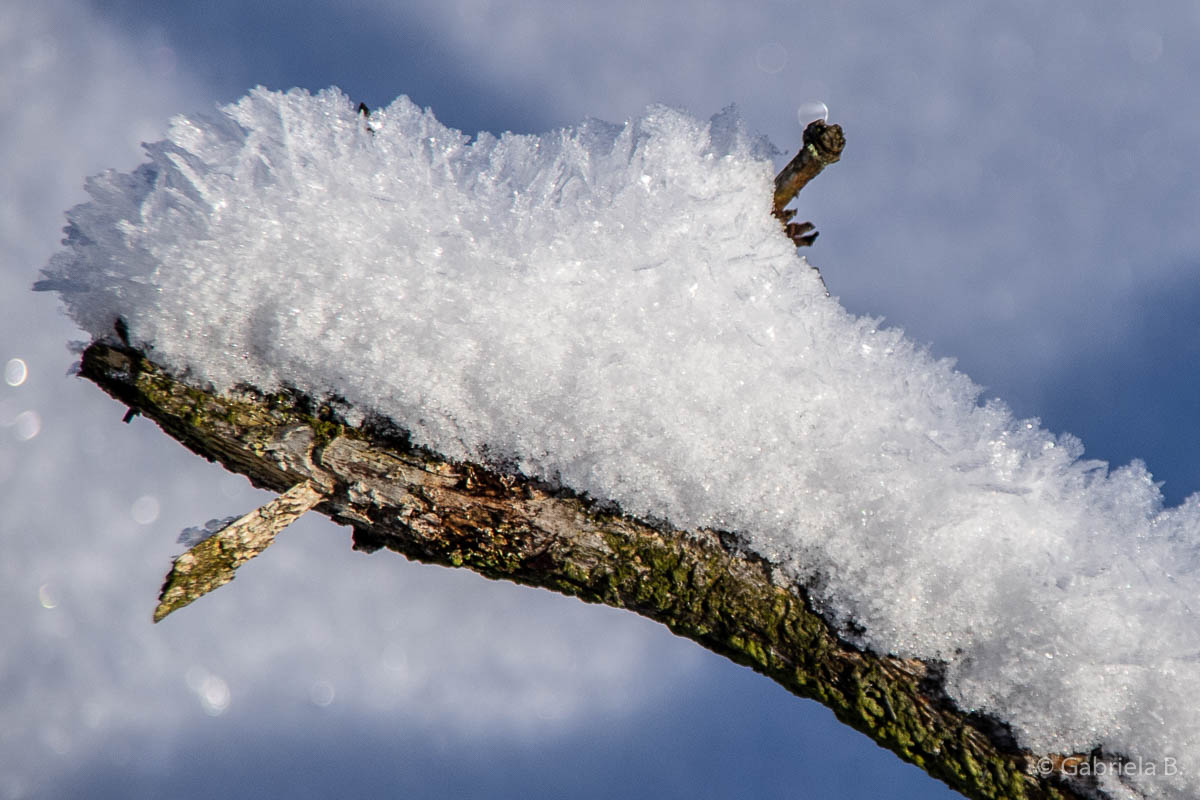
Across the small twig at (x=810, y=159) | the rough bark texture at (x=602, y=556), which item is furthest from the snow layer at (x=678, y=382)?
the small twig at (x=810, y=159)

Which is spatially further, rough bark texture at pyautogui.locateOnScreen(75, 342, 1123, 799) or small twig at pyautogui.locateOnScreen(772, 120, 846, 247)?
small twig at pyautogui.locateOnScreen(772, 120, 846, 247)

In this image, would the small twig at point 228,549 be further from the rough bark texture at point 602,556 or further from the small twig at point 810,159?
the small twig at point 810,159

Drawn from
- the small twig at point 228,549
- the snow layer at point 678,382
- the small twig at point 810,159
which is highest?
the small twig at point 810,159

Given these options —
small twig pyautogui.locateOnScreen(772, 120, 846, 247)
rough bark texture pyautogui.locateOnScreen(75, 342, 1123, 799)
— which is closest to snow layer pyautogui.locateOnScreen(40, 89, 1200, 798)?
rough bark texture pyautogui.locateOnScreen(75, 342, 1123, 799)

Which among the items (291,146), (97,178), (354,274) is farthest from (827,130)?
(97,178)

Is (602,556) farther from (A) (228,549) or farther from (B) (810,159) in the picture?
(B) (810,159)

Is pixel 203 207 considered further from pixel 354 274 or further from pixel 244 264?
pixel 354 274

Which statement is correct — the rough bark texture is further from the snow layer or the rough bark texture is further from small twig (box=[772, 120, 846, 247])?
small twig (box=[772, 120, 846, 247])
